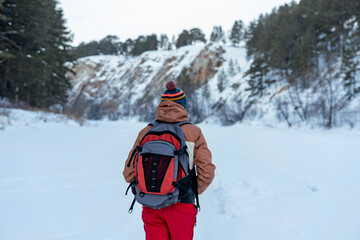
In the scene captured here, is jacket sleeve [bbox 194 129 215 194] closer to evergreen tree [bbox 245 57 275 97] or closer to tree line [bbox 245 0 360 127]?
tree line [bbox 245 0 360 127]

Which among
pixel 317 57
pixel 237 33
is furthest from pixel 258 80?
pixel 237 33

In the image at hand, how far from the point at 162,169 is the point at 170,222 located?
46cm

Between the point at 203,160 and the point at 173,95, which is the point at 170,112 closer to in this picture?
the point at 173,95

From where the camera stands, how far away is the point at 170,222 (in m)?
1.67

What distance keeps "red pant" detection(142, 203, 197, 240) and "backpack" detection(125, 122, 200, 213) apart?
0.34 ft

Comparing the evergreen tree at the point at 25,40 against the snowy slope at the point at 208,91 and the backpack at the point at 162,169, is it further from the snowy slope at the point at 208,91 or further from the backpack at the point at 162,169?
the backpack at the point at 162,169

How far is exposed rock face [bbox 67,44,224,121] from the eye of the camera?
2501 inches

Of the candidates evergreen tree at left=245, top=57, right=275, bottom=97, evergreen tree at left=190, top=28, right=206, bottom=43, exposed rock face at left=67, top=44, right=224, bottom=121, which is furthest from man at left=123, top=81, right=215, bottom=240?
evergreen tree at left=190, top=28, right=206, bottom=43

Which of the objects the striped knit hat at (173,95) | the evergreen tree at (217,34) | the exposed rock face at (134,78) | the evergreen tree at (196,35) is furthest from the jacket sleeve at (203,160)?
the evergreen tree at (217,34)

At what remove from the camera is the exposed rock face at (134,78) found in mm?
63531

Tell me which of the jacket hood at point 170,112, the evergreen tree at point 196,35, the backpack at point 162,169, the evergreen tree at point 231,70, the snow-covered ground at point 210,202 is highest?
the evergreen tree at point 196,35

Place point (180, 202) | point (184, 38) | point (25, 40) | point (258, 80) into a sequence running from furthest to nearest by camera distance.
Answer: point (184, 38) < point (258, 80) < point (25, 40) < point (180, 202)

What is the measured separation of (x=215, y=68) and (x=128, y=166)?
64.9 m

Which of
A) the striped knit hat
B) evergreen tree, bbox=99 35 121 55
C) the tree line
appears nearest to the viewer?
the striped knit hat
